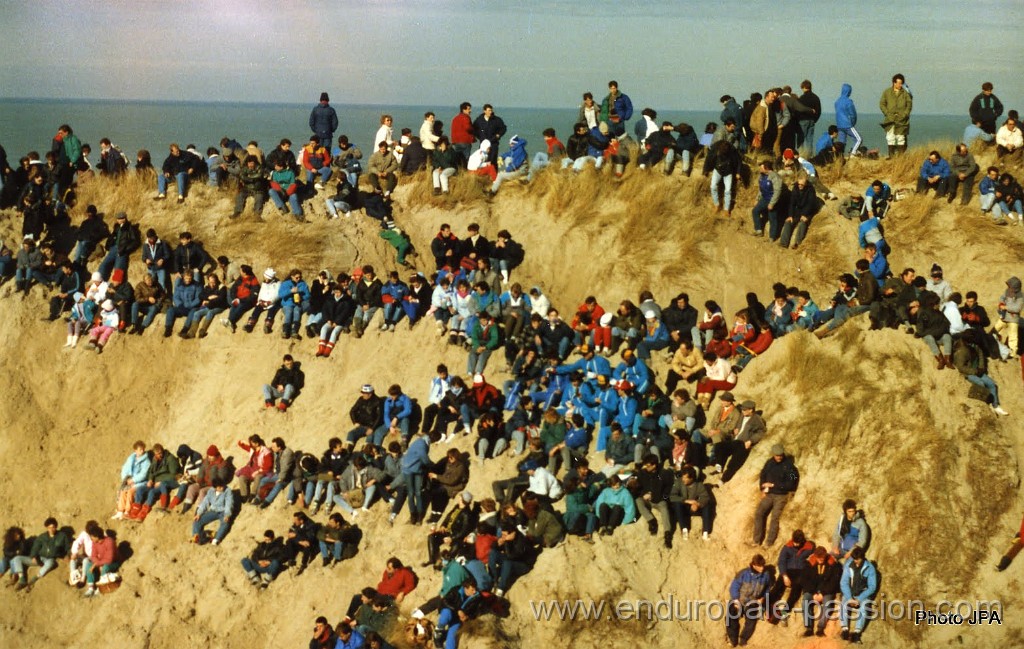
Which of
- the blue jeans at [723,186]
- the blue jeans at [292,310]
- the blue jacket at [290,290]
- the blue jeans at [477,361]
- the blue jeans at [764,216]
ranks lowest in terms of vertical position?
the blue jeans at [477,361]

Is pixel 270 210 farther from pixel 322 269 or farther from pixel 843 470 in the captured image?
pixel 843 470

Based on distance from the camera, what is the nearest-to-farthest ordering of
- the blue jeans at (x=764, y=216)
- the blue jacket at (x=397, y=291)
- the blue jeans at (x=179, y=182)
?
1. the blue jacket at (x=397, y=291)
2. the blue jeans at (x=764, y=216)
3. the blue jeans at (x=179, y=182)

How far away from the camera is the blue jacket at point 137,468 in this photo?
23766mm

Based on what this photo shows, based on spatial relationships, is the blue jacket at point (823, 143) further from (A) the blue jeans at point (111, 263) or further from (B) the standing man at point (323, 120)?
(A) the blue jeans at point (111, 263)

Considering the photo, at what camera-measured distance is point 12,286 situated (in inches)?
1043

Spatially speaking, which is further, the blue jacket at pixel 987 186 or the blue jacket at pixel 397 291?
the blue jacket at pixel 987 186

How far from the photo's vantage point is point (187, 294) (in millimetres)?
25719

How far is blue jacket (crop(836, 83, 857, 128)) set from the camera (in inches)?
1067

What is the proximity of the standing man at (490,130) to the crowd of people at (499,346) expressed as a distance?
0.05 meters

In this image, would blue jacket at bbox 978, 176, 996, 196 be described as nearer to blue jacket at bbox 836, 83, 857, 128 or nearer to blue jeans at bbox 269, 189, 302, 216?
blue jacket at bbox 836, 83, 857, 128

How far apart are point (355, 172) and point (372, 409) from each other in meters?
6.88

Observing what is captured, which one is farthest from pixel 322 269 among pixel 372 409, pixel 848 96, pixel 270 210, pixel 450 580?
pixel 848 96

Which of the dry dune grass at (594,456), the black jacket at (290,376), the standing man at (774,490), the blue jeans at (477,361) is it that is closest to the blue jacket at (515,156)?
the dry dune grass at (594,456)

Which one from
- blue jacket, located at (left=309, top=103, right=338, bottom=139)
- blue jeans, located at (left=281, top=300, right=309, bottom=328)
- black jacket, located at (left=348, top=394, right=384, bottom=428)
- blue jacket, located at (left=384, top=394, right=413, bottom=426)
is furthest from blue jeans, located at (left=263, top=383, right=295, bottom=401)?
blue jacket, located at (left=309, top=103, right=338, bottom=139)
